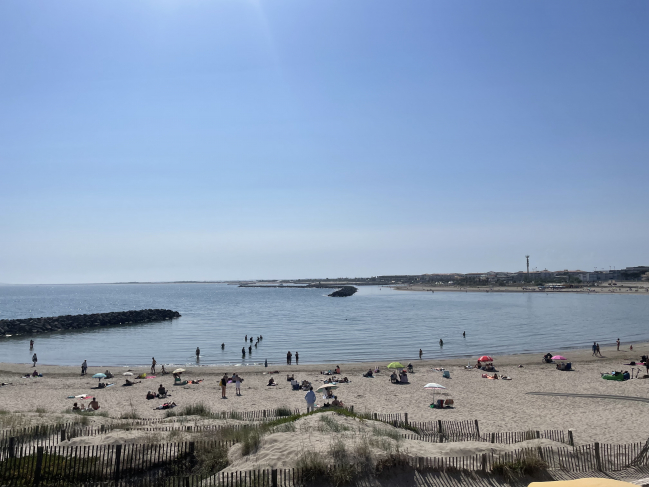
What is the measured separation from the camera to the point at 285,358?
39.2 m

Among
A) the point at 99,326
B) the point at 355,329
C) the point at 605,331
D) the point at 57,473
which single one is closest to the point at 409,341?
the point at 355,329

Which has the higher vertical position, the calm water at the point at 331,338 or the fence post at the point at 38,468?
the fence post at the point at 38,468

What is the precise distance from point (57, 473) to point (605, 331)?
196ft

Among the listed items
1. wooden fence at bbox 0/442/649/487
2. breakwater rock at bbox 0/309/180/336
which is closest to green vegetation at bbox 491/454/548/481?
wooden fence at bbox 0/442/649/487

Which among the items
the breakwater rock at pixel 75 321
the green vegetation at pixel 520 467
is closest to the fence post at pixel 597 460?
the green vegetation at pixel 520 467

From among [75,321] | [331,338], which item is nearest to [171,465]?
[331,338]

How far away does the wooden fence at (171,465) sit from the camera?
355 inches

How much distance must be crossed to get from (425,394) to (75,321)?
6409 cm

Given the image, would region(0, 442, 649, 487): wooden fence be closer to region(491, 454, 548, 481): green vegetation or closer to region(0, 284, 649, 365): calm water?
region(491, 454, 548, 481): green vegetation

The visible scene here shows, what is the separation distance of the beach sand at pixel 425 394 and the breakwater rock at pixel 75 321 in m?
31.3

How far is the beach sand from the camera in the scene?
57.7 ft

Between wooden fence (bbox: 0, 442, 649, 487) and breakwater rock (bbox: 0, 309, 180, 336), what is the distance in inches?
2466

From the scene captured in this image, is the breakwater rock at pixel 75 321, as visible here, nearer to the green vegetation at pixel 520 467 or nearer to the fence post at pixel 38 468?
the fence post at pixel 38 468

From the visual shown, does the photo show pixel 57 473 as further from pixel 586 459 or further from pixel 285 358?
pixel 285 358
